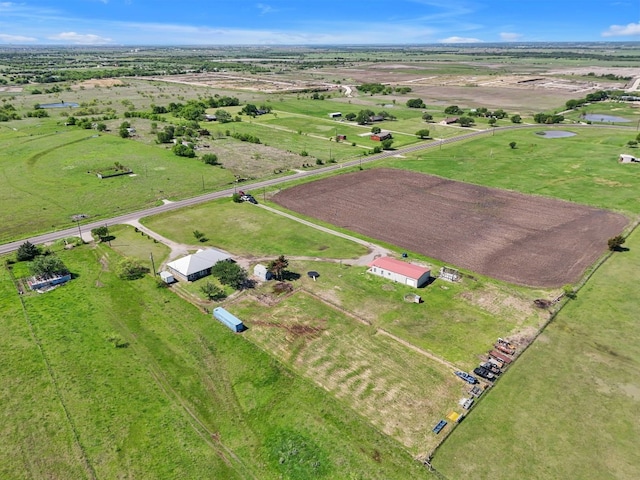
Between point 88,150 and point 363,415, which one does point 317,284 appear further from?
point 88,150

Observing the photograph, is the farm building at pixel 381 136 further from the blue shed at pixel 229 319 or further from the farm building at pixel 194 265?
the blue shed at pixel 229 319

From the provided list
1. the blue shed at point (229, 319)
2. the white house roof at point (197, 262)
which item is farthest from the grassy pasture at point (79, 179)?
the blue shed at point (229, 319)

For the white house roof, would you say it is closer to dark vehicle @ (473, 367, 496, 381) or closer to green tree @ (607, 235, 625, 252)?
dark vehicle @ (473, 367, 496, 381)

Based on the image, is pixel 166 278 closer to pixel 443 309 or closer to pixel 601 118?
pixel 443 309

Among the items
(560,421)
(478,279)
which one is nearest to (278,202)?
(478,279)

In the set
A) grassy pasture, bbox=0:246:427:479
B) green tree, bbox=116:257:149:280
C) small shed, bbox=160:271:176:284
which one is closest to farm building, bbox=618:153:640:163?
grassy pasture, bbox=0:246:427:479

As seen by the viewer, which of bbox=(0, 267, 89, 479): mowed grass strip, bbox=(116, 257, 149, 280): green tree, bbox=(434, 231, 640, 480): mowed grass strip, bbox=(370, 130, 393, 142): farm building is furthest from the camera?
bbox=(370, 130, 393, 142): farm building
